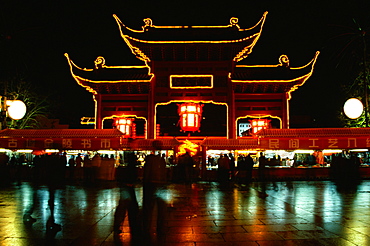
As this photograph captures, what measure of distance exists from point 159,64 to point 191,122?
4.88 metres

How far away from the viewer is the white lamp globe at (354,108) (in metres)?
14.0

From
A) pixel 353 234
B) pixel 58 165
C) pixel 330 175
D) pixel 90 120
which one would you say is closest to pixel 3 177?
pixel 58 165

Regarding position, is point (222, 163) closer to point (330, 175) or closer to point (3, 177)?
point (330, 175)

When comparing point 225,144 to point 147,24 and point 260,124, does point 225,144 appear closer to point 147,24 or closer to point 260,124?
point 260,124

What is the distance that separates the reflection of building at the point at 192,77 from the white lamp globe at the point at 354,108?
11886 mm

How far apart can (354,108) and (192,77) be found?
13.9 meters

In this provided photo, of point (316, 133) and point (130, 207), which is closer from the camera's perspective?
point (130, 207)

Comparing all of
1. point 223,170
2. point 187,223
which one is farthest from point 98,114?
point 187,223

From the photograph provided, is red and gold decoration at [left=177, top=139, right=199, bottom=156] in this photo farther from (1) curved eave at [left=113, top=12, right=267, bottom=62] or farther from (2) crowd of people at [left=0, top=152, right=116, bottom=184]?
(2) crowd of people at [left=0, top=152, right=116, bottom=184]

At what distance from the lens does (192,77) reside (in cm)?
2627

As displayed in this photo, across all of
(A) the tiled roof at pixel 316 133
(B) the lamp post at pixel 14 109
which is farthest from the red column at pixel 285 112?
(B) the lamp post at pixel 14 109

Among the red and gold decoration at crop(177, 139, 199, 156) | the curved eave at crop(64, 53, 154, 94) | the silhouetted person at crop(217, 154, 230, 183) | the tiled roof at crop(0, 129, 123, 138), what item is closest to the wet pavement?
the silhouetted person at crop(217, 154, 230, 183)

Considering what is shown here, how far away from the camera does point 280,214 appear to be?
8.85 m

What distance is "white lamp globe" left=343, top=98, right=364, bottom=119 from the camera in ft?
46.1
